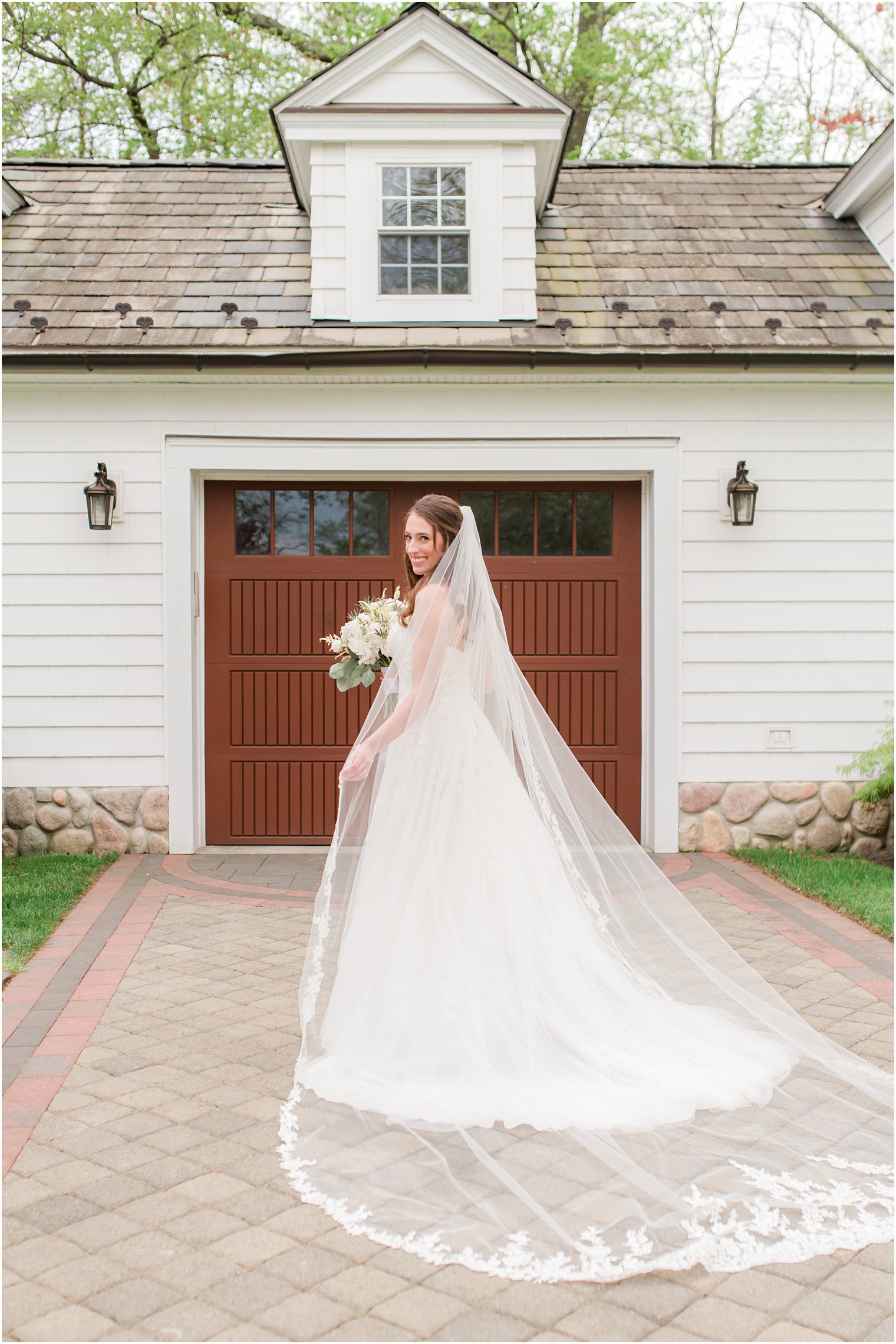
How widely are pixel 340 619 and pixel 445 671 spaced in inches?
156

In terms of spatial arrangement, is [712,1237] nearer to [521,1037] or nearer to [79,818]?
[521,1037]

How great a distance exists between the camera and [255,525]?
7.89 m

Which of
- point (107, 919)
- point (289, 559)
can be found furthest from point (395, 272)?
point (107, 919)

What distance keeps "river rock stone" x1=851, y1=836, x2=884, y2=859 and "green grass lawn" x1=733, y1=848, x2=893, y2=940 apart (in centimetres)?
10

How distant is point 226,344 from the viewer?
7.31 metres

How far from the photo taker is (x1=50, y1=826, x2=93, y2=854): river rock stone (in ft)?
24.7

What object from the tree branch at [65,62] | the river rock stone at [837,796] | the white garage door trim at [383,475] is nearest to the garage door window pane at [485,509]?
the white garage door trim at [383,475]

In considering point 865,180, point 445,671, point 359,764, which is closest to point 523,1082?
point 359,764

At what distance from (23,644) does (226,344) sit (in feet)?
8.38

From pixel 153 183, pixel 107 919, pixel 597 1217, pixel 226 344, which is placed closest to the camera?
pixel 597 1217

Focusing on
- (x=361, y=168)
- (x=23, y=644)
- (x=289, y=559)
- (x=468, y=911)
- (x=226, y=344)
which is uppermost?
(x=361, y=168)

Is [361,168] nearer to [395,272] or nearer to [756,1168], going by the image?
[395,272]

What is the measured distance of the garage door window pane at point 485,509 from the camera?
790cm

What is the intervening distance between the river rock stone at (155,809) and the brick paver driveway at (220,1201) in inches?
85.7
